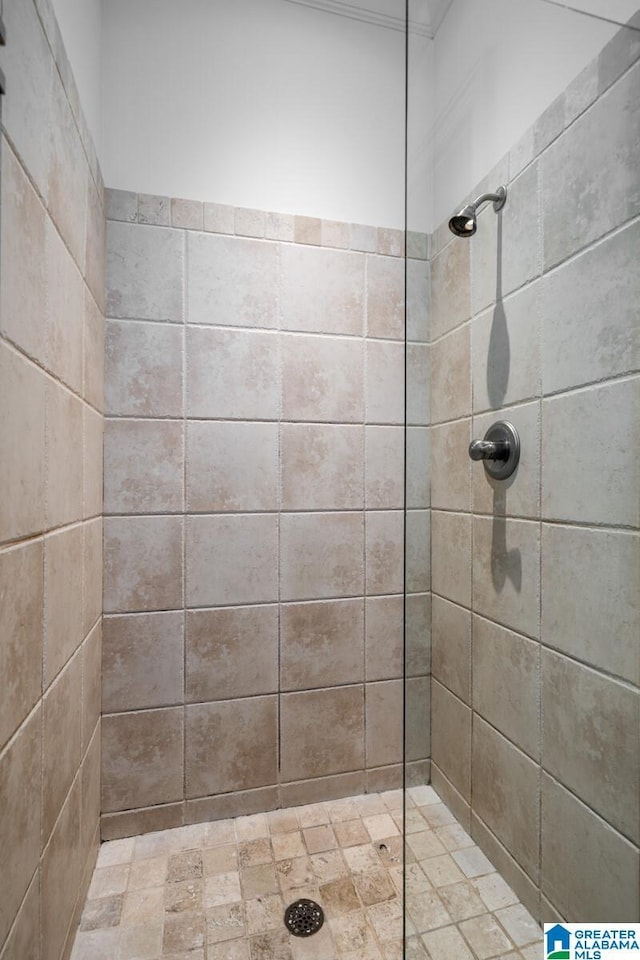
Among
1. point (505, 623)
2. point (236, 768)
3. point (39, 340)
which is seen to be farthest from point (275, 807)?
point (39, 340)

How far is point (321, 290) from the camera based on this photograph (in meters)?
1.47

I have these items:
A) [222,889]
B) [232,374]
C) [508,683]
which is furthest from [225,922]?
[232,374]

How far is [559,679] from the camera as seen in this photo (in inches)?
27.7

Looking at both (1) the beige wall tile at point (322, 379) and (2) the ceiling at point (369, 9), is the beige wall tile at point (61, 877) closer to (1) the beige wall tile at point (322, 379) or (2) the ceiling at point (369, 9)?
(1) the beige wall tile at point (322, 379)

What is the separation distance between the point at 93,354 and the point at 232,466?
1.49ft

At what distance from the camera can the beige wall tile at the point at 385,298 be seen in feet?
4.97

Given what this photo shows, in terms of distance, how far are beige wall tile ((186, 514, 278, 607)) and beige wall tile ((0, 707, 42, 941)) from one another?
588 millimetres

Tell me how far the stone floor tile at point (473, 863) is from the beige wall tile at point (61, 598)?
2.51 feet

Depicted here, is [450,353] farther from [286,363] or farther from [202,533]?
[202,533]

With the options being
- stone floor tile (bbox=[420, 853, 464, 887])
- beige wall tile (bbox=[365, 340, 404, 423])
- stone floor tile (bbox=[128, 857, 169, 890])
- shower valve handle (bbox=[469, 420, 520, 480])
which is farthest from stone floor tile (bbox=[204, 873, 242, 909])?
beige wall tile (bbox=[365, 340, 404, 423])

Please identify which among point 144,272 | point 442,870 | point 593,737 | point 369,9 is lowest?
point 442,870

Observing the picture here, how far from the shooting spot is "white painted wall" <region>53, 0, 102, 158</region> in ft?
3.35

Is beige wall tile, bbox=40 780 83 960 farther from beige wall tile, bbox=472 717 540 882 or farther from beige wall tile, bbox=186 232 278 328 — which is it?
beige wall tile, bbox=186 232 278 328

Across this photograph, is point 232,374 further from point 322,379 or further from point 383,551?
point 383,551
